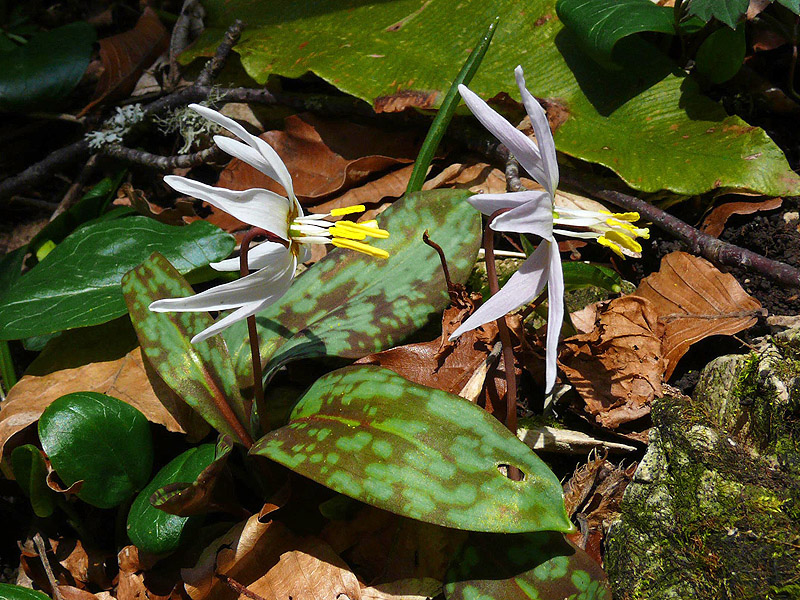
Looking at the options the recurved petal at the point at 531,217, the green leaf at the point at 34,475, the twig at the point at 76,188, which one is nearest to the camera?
the recurved petal at the point at 531,217

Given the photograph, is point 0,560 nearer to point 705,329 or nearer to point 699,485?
point 699,485

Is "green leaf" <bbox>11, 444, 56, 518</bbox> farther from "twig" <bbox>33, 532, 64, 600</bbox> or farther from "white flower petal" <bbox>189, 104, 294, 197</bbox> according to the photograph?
"white flower petal" <bbox>189, 104, 294, 197</bbox>

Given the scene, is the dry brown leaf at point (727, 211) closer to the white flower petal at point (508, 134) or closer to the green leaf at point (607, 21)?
the green leaf at point (607, 21)

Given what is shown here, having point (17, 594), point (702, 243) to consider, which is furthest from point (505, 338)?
point (17, 594)

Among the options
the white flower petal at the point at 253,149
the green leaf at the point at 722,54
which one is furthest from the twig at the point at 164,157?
the green leaf at the point at 722,54

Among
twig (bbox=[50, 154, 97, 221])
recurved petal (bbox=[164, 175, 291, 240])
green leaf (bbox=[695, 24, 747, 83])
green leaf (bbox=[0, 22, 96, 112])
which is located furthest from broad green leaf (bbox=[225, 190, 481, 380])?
green leaf (bbox=[0, 22, 96, 112])

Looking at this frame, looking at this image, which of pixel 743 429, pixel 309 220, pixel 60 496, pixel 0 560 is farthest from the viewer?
pixel 0 560

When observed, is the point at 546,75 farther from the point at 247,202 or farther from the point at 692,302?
the point at 247,202

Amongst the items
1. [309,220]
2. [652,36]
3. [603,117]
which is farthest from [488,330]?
[652,36]
